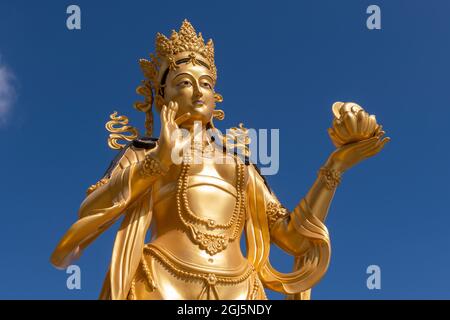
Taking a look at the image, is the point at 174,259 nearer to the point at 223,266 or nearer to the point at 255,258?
the point at 223,266

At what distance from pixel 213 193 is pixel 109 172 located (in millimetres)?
1017

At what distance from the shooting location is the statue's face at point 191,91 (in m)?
7.25

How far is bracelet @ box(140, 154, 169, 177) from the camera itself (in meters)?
6.38

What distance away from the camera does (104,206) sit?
21.5ft

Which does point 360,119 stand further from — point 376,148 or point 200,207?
point 200,207

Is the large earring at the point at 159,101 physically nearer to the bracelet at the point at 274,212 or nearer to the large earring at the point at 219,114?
the large earring at the point at 219,114

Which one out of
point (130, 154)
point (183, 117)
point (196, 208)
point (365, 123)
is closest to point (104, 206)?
point (130, 154)

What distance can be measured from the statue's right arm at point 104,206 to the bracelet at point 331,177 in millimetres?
1546

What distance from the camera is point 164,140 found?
6297 mm

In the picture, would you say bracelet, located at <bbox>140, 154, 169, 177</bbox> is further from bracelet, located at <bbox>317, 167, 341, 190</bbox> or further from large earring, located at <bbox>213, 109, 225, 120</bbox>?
large earring, located at <bbox>213, 109, 225, 120</bbox>

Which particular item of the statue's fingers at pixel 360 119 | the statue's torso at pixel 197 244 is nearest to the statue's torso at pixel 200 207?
the statue's torso at pixel 197 244

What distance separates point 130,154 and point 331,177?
1.93 m
